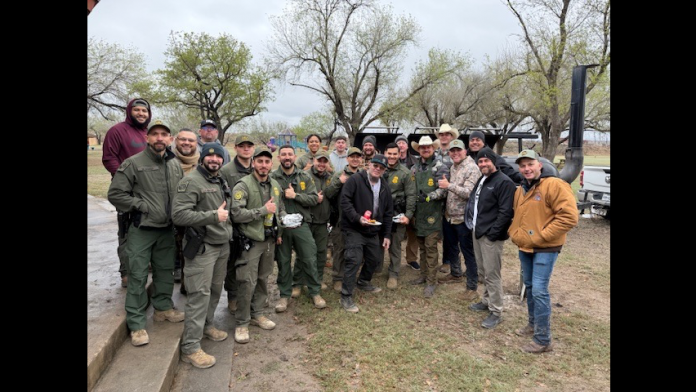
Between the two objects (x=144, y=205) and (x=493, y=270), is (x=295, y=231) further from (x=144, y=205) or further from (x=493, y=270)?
(x=493, y=270)

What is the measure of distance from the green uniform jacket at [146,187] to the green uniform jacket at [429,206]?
3.39 m

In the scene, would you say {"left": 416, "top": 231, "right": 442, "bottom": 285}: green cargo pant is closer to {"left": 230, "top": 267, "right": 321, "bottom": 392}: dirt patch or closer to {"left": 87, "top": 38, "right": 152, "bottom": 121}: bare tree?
{"left": 230, "top": 267, "right": 321, "bottom": 392}: dirt patch

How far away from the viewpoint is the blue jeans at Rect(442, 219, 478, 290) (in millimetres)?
5379

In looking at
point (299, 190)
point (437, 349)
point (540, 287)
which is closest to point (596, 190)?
point (540, 287)

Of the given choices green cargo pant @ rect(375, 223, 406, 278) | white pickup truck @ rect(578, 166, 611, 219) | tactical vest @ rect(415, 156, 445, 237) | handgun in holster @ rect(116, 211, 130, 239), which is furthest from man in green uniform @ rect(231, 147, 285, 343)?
white pickup truck @ rect(578, 166, 611, 219)

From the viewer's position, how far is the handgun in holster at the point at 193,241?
11.5ft

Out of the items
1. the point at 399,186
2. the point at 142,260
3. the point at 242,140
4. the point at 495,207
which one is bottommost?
the point at 142,260

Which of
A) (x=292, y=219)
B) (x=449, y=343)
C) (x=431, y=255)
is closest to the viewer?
(x=449, y=343)

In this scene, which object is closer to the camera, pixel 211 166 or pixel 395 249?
pixel 211 166

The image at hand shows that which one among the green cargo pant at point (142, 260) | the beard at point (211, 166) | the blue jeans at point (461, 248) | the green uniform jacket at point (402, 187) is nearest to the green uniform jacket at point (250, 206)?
the beard at point (211, 166)

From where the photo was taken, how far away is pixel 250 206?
4090 millimetres

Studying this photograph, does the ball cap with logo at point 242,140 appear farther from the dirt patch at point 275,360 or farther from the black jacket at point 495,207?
the black jacket at point 495,207

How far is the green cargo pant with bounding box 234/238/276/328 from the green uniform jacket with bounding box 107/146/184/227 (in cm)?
89

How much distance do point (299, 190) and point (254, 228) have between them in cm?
109
